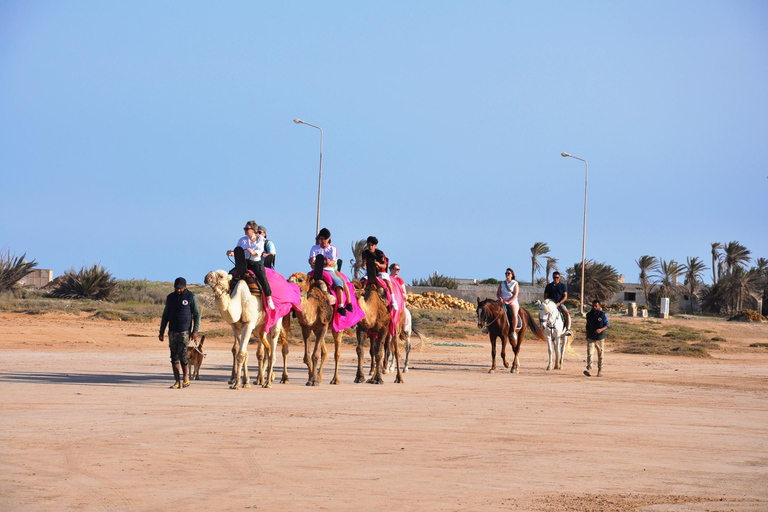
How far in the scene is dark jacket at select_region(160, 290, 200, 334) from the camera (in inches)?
650

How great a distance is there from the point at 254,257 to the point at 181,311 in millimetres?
1655

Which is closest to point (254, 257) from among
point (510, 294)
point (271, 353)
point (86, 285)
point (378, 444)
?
point (271, 353)

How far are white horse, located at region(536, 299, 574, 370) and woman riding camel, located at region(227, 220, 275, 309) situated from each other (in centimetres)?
855

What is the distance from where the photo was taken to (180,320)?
16.5 metres

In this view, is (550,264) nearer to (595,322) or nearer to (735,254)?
(735,254)

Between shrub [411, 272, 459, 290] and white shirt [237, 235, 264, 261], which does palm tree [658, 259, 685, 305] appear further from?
white shirt [237, 235, 264, 261]

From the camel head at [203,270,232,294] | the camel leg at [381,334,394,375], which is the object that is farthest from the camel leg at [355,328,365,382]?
the camel head at [203,270,232,294]

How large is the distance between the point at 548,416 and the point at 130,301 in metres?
39.2

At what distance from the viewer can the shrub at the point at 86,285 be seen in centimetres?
4906

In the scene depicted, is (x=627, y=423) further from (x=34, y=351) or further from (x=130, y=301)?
(x=130, y=301)

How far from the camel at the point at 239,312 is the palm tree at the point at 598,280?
53790 mm

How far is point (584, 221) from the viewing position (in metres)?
51.4

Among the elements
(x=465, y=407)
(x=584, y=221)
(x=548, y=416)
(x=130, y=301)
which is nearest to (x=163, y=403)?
(x=465, y=407)

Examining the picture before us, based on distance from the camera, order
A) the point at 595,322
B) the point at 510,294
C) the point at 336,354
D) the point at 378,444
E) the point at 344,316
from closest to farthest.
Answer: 1. the point at 378,444
2. the point at 344,316
3. the point at 336,354
4. the point at 595,322
5. the point at 510,294
